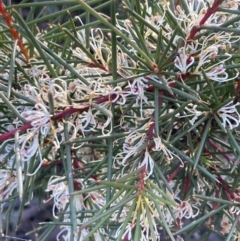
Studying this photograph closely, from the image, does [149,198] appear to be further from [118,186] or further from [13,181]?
[13,181]

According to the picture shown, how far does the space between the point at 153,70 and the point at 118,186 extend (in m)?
0.07

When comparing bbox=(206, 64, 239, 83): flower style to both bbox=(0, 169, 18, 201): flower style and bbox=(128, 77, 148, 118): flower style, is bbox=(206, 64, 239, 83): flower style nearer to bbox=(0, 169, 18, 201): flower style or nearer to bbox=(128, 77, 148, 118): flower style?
bbox=(128, 77, 148, 118): flower style

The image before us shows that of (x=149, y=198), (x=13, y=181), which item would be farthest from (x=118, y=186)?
(x=13, y=181)

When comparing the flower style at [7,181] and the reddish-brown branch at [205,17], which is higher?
the reddish-brown branch at [205,17]

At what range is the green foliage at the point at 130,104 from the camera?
288mm

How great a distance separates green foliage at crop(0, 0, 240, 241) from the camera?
29 centimetres

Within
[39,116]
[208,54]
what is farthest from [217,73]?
[39,116]

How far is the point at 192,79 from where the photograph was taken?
1.13 ft

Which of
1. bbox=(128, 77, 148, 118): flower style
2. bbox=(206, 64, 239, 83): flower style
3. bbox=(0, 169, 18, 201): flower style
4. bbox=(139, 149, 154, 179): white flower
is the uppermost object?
bbox=(206, 64, 239, 83): flower style

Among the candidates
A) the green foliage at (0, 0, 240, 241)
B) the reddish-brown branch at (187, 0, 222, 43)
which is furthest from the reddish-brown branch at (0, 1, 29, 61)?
the reddish-brown branch at (187, 0, 222, 43)

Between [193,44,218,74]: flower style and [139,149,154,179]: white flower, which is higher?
[193,44,218,74]: flower style

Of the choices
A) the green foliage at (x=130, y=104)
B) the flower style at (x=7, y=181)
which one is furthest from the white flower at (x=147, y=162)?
the flower style at (x=7, y=181)

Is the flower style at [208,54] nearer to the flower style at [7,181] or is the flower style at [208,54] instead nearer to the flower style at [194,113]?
the flower style at [194,113]

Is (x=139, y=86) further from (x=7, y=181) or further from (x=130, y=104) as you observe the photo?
(x=7, y=181)
